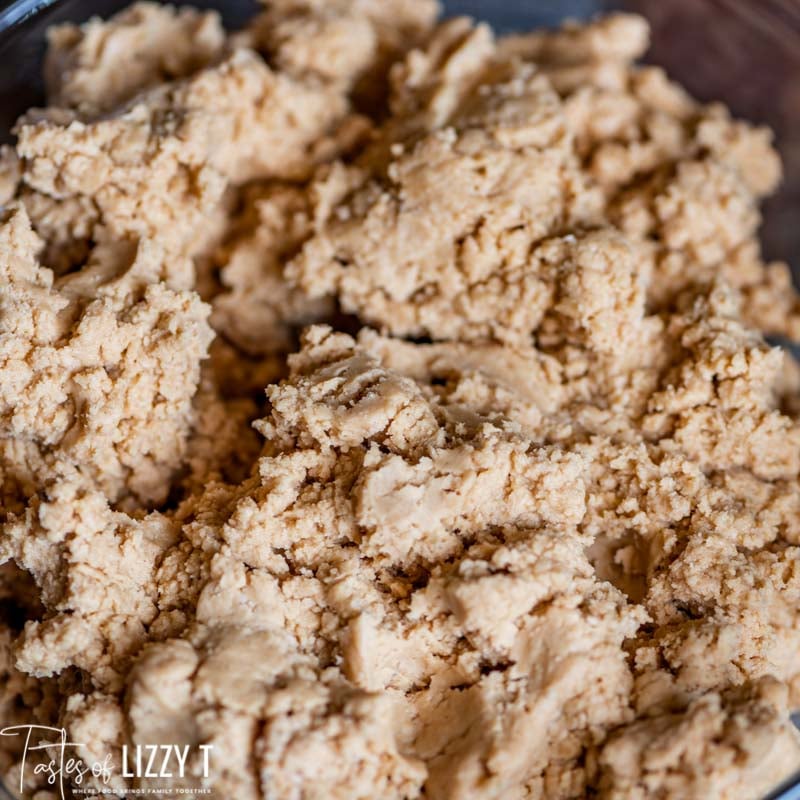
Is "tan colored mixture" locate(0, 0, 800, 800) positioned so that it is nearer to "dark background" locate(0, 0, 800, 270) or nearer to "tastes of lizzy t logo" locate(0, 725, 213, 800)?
"tastes of lizzy t logo" locate(0, 725, 213, 800)

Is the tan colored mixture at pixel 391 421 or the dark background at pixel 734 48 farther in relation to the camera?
the dark background at pixel 734 48

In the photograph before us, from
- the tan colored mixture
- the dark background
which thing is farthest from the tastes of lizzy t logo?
the dark background

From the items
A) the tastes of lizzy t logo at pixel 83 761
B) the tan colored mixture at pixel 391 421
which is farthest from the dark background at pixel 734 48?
the tastes of lizzy t logo at pixel 83 761

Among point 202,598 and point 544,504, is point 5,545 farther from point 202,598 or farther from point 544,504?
point 544,504

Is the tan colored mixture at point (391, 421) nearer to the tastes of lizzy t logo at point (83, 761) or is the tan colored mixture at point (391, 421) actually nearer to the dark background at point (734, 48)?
the tastes of lizzy t logo at point (83, 761)

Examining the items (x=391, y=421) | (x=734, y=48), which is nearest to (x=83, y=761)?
(x=391, y=421)

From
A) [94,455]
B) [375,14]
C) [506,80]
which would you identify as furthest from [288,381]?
[375,14]
